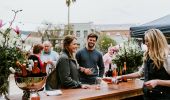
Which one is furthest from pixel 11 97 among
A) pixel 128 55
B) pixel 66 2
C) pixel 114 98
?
pixel 66 2

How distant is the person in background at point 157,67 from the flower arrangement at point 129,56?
1238mm

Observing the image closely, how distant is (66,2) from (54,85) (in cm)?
2902

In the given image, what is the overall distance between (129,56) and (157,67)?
1.41m

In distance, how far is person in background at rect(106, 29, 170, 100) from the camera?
290cm

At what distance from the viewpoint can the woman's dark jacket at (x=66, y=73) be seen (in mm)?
3469

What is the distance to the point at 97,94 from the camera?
3.17m

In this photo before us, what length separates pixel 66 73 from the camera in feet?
11.4

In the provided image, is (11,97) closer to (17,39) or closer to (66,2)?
(17,39)

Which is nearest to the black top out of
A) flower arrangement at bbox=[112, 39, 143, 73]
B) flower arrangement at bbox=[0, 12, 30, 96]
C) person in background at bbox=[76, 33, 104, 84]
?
person in background at bbox=[76, 33, 104, 84]

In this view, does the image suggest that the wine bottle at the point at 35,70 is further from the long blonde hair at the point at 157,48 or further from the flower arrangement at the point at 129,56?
the flower arrangement at the point at 129,56

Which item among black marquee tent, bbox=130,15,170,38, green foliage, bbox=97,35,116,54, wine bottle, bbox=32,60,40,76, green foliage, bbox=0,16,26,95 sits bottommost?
green foliage, bbox=97,35,116,54

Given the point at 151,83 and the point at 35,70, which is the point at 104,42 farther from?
the point at 35,70

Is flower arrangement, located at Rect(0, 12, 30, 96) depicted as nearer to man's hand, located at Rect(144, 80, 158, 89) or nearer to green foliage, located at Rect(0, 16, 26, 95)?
green foliage, located at Rect(0, 16, 26, 95)

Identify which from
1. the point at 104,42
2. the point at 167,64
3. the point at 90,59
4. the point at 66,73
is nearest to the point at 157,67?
the point at 167,64
